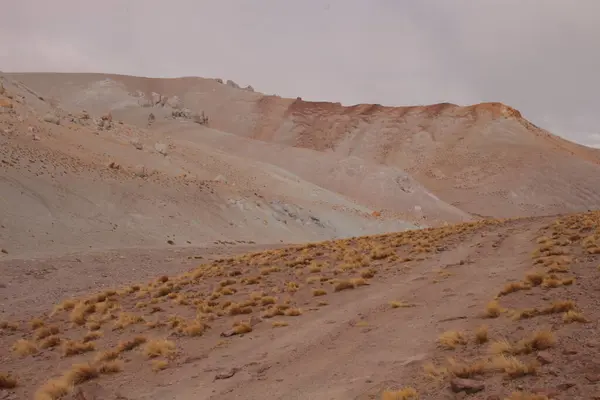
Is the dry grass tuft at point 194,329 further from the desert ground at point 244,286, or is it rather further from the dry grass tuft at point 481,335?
the dry grass tuft at point 481,335

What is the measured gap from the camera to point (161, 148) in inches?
2012

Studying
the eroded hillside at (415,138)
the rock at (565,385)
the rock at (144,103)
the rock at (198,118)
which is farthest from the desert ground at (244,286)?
the rock at (144,103)

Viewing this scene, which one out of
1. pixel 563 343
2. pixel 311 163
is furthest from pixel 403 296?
pixel 311 163

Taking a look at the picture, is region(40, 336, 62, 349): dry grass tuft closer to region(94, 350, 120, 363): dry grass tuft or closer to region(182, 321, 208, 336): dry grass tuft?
region(94, 350, 120, 363): dry grass tuft

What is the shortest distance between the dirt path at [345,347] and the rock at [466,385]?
0.96 metres

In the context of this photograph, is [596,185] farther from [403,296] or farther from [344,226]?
[403,296]

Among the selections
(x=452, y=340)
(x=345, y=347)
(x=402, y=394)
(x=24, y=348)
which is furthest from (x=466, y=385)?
(x=24, y=348)

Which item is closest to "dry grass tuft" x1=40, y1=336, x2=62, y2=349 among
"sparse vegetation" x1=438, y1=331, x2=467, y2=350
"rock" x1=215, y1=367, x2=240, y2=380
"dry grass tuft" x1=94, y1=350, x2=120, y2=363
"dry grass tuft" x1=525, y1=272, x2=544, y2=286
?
"dry grass tuft" x1=94, y1=350, x2=120, y2=363

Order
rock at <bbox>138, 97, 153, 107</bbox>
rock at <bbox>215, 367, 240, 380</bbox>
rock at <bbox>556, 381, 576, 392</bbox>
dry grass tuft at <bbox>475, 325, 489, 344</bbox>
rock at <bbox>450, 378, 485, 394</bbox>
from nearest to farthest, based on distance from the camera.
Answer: rock at <bbox>556, 381, 576, 392</bbox> < rock at <bbox>450, 378, 485, 394</bbox> < dry grass tuft at <bbox>475, 325, 489, 344</bbox> < rock at <bbox>215, 367, 240, 380</bbox> < rock at <bbox>138, 97, 153, 107</bbox>

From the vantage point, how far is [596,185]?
89.8m

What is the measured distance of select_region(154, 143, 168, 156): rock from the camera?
5057 cm

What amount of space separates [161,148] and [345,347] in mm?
45507

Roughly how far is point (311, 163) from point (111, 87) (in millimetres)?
54753

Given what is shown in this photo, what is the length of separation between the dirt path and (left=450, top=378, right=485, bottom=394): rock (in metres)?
0.96
